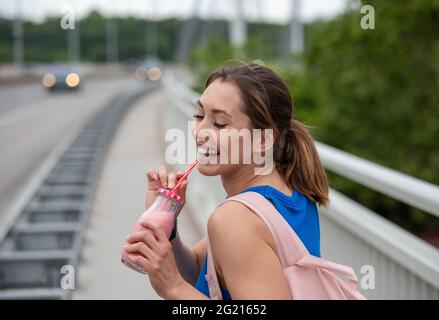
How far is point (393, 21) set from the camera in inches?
487

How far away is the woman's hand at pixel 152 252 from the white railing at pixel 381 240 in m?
1.23

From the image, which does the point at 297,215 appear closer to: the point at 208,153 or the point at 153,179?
the point at 208,153

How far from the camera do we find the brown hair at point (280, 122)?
172 cm

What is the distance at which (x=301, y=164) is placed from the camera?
6.10 ft

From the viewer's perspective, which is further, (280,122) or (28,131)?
(28,131)

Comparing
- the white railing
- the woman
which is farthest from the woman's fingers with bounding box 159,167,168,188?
the white railing

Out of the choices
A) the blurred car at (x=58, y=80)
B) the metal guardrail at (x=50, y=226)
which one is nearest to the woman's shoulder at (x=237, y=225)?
the metal guardrail at (x=50, y=226)

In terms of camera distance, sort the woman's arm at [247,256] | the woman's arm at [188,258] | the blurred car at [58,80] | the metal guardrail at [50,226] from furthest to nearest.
Result: the blurred car at [58,80] → the metal guardrail at [50,226] → the woman's arm at [188,258] → the woman's arm at [247,256]

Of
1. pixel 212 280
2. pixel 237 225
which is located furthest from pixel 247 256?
pixel 212 280

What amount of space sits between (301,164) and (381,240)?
1.42 meters

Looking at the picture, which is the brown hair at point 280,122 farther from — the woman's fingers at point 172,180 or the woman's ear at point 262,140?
the woman's fingers at point 172,180

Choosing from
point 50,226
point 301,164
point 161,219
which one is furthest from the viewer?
point 50,226

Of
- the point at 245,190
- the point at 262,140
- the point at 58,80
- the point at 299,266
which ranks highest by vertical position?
the point at 262,140
